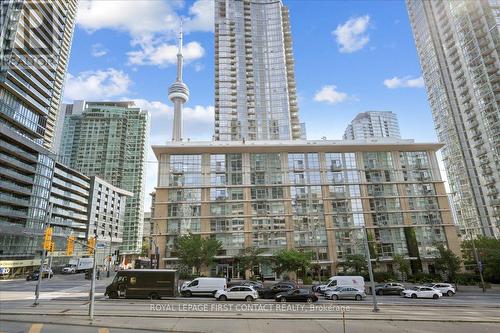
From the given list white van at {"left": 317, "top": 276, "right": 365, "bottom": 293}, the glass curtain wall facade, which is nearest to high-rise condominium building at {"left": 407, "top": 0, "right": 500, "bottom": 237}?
the glass curtain wall facade

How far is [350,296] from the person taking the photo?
33094 millimetres

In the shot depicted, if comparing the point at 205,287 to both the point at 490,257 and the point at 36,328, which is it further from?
the point at 490,257

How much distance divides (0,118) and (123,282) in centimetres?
5937

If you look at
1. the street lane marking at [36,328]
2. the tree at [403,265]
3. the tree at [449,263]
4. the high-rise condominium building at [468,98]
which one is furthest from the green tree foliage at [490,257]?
the street lane marking at [36,328]

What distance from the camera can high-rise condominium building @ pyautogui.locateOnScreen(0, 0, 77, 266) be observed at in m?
65.0

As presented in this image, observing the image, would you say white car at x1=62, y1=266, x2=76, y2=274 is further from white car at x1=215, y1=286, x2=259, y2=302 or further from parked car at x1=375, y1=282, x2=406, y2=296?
parked car at x1=375, y1=282, x2=406, y2=296

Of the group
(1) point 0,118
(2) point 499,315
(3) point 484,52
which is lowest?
(2) point 499,315

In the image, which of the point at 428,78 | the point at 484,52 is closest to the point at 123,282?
the point at 484,52

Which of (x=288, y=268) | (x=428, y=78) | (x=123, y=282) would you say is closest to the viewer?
(x=123, y=282)

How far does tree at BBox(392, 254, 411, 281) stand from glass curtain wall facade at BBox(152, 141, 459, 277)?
3846 mm

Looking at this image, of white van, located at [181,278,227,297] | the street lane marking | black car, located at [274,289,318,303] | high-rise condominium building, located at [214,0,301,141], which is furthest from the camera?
high-rise condominium building, located at [214,0,301,141]

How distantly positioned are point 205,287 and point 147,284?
6.31 metres

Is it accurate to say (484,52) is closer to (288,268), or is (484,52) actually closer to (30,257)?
(288,268)

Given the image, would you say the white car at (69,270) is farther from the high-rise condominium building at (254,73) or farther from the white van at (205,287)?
the high-rise condominium building at (254,73)
